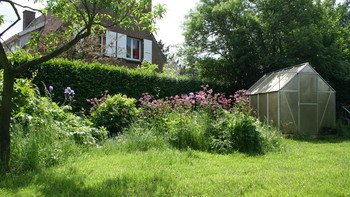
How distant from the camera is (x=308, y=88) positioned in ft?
36.5

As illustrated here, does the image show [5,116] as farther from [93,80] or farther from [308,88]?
[308,88]

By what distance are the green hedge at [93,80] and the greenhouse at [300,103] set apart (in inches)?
165

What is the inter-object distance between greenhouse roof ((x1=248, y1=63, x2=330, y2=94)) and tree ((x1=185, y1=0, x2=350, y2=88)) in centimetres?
183

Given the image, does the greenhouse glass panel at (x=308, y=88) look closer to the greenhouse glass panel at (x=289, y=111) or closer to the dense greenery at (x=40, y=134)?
the greenhouse glass panel at (x=289, y=111)

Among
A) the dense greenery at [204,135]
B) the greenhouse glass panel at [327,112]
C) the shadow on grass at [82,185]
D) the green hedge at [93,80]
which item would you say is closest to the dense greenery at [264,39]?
the greenhouse glass panel at [327,112]

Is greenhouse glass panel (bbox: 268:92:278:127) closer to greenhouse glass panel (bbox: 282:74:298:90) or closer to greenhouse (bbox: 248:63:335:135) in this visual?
greenhouse (bbox: 248:63:335:135)

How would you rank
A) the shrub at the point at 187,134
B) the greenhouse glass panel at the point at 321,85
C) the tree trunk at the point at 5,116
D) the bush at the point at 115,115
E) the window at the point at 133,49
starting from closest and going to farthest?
1. the tree trunk at the point at 5,116
2. the shrub at the point at 187,134
3. the bush at the point at 115,115
4. the greenhouse glass panel at the point at 321,85
5. the window at the point at 133,49

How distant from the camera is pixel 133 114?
8.13 m

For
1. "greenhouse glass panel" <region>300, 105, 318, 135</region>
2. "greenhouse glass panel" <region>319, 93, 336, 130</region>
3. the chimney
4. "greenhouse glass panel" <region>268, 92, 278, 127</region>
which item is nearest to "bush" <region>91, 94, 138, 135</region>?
"greenhouse glass panel" <region>268, 92, 278, 127</region>

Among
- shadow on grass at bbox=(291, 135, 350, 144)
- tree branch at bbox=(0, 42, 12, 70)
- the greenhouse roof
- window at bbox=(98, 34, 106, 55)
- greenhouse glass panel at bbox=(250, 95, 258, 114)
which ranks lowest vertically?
shadow on grass at bbox=(291, 135, 350, 144)

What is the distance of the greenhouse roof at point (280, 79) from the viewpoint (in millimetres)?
11078

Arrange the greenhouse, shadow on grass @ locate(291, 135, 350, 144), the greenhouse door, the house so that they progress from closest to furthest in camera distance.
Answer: shadow on grass @ locate(291, 135, 350, 144) → the greenhouse → the greenhouse door → the house

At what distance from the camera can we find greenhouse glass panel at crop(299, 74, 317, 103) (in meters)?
11.0

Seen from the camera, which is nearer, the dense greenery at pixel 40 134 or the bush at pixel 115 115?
the dense greenery at pixel 40 134
